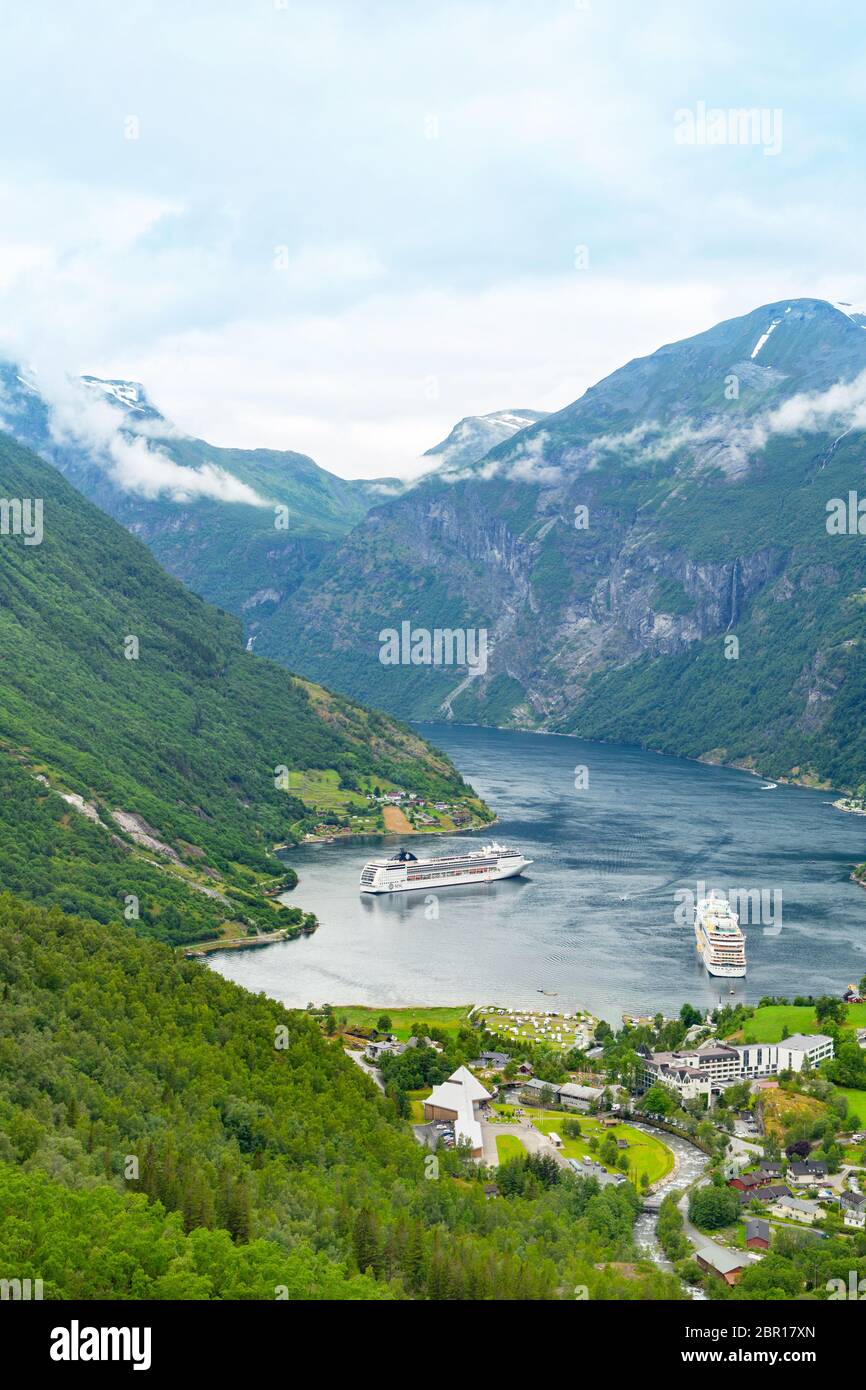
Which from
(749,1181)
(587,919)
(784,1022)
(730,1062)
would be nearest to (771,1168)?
(749,1181)

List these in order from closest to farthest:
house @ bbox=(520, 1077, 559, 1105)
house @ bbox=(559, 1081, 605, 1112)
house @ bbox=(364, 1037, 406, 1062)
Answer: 1. house @ bbox=(559, 1081, 605, 1112)
2. house @ bbox=(520, 1077, 559, 1105)
3. house @ bbox=(364, 1037, 406, 1062)

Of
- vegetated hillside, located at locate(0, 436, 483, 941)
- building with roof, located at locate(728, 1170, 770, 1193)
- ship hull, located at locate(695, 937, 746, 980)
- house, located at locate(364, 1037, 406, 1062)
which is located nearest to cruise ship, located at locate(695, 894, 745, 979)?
ship hull, located at locate(695, 937, 746, 980)

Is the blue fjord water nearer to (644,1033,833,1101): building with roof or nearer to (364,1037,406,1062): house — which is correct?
(364,1037,406,1062): house

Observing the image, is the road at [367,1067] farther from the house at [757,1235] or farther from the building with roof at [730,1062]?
the house at [757,1235]

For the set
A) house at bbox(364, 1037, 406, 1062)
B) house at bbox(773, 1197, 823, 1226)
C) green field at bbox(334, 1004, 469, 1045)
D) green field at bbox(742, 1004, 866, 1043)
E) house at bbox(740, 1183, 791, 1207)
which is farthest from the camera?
green field at bbox(334, 1004, 469, 1045)
